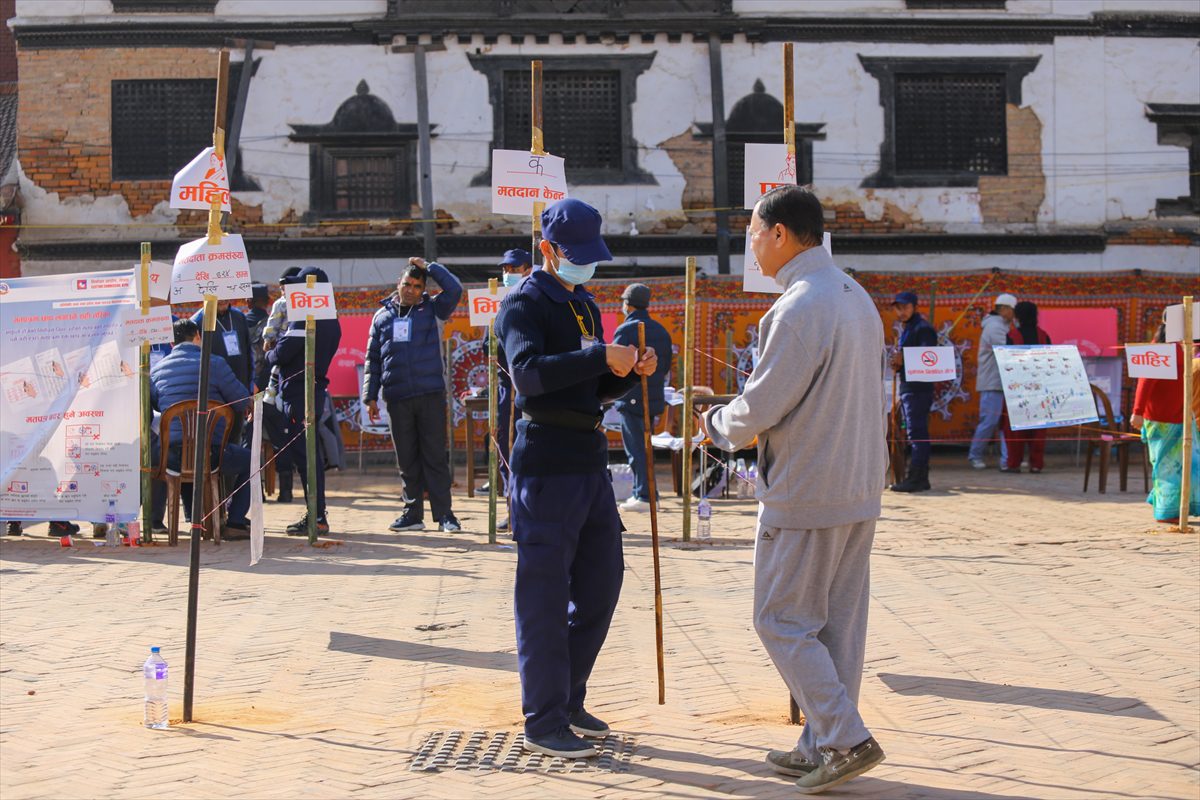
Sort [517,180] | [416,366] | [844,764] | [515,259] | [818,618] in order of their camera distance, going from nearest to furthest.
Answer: [844,764]
[818,618]
[517,180]
[416,366]
[515,259]

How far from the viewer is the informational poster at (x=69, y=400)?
1155 centimetres

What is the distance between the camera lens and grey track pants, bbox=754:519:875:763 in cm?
508

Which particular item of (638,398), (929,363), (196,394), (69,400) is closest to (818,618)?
(196,394)

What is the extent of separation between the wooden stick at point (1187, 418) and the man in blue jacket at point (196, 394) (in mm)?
7572

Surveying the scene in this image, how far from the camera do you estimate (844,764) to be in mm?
5066

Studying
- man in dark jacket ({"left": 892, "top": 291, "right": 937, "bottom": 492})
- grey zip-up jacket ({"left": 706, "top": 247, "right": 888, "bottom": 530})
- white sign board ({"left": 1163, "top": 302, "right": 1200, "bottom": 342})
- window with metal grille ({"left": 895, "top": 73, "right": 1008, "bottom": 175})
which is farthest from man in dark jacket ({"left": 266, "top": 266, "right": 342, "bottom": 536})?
window with metal grille ({"left": 895, "top": 73, "right": 1008, "bottom": 175})

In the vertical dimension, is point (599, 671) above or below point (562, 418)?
below

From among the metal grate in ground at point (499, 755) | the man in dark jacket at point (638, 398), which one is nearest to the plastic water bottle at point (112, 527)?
the man in dark jacket at point (638, 398)

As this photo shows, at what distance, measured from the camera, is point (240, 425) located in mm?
11930

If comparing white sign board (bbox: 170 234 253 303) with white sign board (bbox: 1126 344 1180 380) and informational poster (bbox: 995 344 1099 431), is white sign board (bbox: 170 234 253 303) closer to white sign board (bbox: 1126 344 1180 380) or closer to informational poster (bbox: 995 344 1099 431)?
white sign board (bbox: 1126 344 1180 380)

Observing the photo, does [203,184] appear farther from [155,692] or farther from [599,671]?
[599,671]

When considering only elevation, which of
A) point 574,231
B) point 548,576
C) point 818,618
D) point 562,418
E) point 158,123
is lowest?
point 818,618

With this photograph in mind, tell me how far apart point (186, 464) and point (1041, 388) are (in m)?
9.80

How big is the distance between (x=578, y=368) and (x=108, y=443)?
7.18 metres
